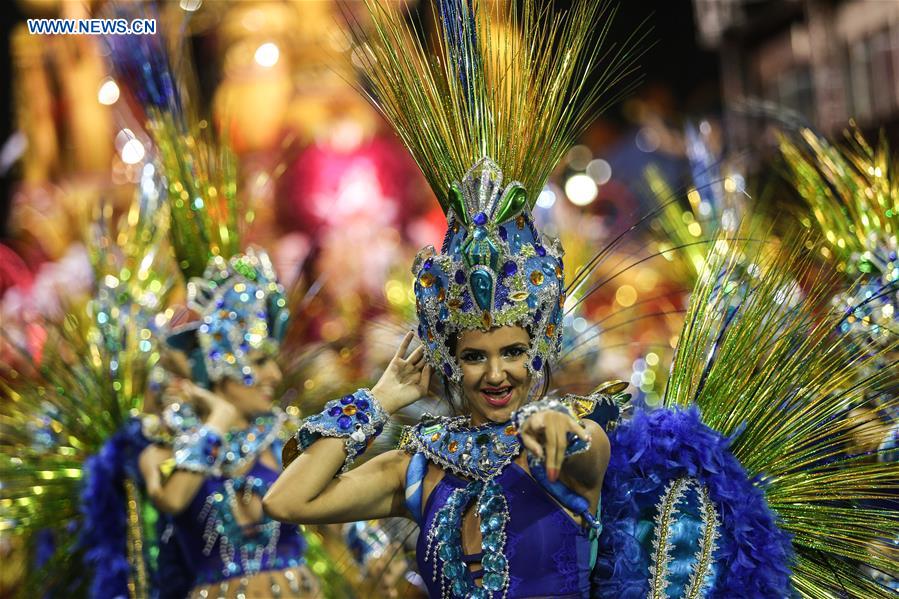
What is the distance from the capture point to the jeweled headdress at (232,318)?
4.44m

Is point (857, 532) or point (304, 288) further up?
point (304, 288)

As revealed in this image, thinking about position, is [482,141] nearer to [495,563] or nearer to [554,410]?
[554,410]

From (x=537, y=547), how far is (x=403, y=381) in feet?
1.61

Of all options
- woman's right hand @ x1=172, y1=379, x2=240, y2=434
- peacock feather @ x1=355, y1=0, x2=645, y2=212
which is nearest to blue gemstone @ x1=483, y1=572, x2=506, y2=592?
peacock feather @ x1=355, y1=0, x2=645, y2=212

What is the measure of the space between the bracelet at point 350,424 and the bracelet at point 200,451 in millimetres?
1473

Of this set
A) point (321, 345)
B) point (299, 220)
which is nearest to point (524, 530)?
point (321, 345)

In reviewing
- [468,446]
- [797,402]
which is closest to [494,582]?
[468,446]

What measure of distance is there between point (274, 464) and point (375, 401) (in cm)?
165

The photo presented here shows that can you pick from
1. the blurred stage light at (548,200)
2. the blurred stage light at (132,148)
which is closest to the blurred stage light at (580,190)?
the blurred stage light at (548,200)

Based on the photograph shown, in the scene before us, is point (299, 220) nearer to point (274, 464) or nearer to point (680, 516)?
point (274, 464)

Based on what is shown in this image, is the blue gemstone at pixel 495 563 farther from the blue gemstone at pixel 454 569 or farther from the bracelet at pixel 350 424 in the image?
the bracelet at pixel 350 424

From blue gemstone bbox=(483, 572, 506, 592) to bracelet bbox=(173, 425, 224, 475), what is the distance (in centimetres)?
177

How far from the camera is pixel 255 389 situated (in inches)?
Result: 175

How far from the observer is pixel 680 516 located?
2789mm
